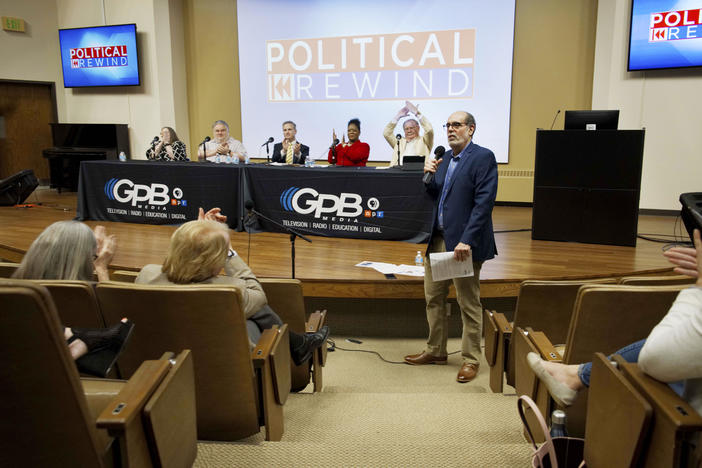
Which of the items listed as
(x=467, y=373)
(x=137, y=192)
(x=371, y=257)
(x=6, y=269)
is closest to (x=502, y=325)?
(x=467, y=373)

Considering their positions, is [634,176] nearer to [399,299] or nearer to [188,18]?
[399,299]

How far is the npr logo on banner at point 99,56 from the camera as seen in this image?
29.8 feet

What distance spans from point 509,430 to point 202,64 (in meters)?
8.61

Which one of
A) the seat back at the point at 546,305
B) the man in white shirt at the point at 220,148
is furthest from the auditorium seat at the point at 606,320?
the man in white shirt at the point at 220,148

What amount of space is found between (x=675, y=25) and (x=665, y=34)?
133mm

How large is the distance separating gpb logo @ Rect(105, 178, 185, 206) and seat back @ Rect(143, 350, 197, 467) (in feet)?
14.6

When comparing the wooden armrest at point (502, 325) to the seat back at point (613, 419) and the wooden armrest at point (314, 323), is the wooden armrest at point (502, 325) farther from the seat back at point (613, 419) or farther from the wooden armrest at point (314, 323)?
the seat back at point (613, 419)

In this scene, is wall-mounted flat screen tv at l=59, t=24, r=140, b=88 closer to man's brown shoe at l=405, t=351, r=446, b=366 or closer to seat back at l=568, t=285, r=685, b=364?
man's brown shoe at l=405, t=351, r=446, b=366

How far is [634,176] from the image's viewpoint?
15.4 feet

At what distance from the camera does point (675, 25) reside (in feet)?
20.8

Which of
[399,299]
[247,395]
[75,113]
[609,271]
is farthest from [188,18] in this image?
[247,395]

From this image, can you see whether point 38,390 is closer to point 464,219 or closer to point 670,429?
point 670,429

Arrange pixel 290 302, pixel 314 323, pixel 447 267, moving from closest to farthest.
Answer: pixel 290 302 → pixel 314 323 → pixel 447 267

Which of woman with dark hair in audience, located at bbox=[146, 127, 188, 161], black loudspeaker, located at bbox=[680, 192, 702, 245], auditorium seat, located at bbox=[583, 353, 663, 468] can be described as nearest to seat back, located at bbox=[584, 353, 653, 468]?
auditorium seat, located at bbox=[583, 353, 663, 468]
